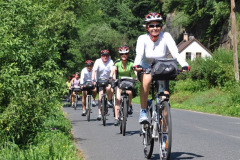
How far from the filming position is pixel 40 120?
842 cm

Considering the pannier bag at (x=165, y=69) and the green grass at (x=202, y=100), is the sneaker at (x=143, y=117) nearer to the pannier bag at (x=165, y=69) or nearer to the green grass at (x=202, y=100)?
the pannier bag at (x=165, y=69)

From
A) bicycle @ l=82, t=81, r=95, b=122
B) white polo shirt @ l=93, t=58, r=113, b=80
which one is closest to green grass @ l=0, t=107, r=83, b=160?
white polo shirt @ l=93, t=58, r=113, b=80

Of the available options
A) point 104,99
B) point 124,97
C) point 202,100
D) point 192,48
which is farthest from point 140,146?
point 192,48

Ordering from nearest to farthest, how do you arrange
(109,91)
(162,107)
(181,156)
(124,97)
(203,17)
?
(162,107) → (181,156) → (124,97) → (109,91) → (203,17)

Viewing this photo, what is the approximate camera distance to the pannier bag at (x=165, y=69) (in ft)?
19.1

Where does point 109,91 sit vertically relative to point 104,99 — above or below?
above

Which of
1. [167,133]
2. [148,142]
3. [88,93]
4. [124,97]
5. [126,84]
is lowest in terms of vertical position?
[148,142]

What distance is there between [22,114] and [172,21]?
52926mm

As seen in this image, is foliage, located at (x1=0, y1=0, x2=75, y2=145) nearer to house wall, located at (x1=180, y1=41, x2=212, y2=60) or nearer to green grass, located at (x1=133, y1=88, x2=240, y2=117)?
green grass, located at (x1=133, y1=88, x2=240, y2=117)

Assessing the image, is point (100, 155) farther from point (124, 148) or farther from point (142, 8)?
point (142, 8)

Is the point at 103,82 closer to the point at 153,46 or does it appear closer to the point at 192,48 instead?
the point at 153,46

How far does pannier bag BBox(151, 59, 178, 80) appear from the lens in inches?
229

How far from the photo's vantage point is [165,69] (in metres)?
5.82

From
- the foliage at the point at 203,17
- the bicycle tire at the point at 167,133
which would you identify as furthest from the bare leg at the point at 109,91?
the foliage at the point at 203,17
